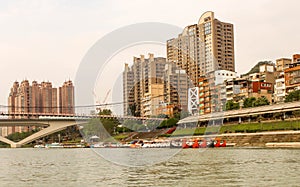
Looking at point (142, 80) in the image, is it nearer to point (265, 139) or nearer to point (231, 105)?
point (265, 139)

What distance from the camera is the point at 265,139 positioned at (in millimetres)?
29016

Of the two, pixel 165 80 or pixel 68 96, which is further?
pixel 68 96

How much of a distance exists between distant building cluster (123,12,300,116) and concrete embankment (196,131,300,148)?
3571 millimetres

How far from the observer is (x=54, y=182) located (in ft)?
36.0

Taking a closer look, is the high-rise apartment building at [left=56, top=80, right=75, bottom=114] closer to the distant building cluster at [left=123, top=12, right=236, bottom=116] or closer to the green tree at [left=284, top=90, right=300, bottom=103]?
the distant building cluster at [left=123, top=12, right=236, bottom=116]

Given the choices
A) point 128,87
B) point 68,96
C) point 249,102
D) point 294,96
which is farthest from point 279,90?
point 128,87

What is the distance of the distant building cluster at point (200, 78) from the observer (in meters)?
8.79

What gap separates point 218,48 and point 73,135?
21.3m

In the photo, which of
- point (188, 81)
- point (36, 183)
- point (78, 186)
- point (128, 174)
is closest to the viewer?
point (188, 81)

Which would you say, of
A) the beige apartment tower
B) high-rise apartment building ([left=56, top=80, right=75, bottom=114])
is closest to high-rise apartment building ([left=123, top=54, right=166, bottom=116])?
the beige apartment tower

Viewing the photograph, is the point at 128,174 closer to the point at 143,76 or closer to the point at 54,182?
the point at 54,182

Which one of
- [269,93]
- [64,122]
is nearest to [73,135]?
[64,122]

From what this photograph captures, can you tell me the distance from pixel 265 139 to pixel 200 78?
17.5 m

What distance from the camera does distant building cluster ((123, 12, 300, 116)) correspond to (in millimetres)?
8789
